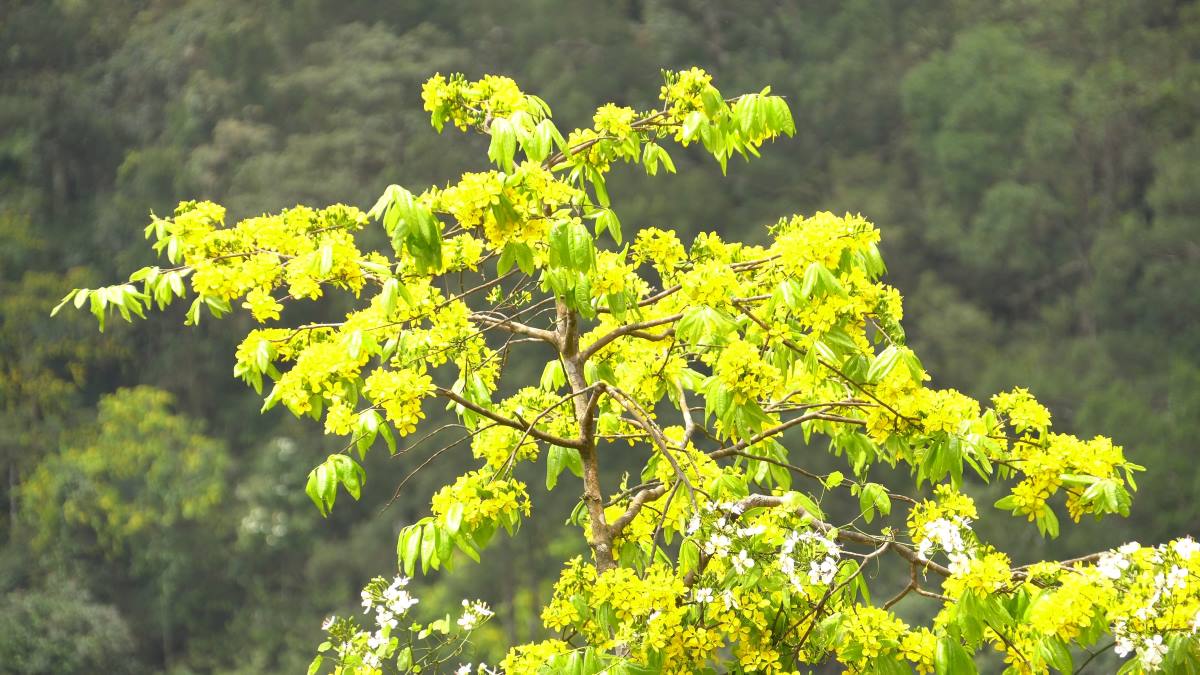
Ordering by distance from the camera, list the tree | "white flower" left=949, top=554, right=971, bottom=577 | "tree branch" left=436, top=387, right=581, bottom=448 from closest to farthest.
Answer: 1. "white flower" left=949, top=554, right=971, bottom=577
2. "tree branch" left=436, top=387, right=581, bottom=448
3. the tree

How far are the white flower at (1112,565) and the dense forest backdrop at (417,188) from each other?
38.6 feet

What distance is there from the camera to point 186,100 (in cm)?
1688

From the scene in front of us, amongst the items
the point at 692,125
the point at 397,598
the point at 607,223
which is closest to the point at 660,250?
the point at 607,223

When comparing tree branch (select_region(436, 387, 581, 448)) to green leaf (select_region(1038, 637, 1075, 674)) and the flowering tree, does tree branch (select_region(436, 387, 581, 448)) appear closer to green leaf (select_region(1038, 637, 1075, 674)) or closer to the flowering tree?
the flowering tree

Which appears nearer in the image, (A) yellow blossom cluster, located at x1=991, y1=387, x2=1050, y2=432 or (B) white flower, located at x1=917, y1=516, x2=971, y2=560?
(B) white flower, located at x1=917, y1=516, x2=971, y2=560

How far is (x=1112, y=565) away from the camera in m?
2.17

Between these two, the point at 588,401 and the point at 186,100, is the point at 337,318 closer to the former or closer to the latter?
the point at 186,100

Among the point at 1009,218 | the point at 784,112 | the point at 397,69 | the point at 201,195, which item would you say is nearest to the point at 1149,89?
the point at 1009,218

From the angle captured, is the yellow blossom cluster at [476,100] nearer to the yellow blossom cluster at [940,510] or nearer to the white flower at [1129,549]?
the yellow blossom cluster at [940,510]

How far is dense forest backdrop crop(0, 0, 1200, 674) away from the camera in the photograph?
14.7 m

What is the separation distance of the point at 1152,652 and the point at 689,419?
3.17 feet

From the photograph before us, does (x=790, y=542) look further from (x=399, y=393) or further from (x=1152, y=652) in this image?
(x=399, y=393)

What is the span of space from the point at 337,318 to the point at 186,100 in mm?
3281

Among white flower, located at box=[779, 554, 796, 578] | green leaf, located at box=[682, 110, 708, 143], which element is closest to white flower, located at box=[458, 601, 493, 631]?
white flower, located at box=[779, 554, 796, 578]
